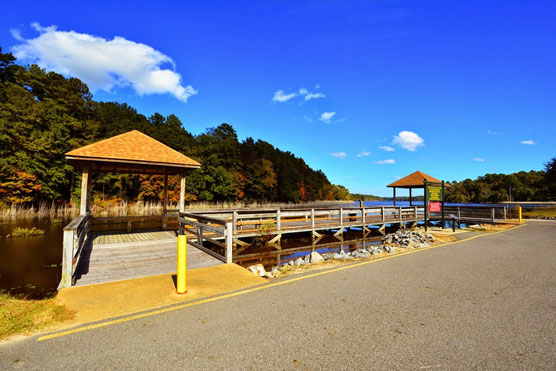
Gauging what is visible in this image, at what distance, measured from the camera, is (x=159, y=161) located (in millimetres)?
10984

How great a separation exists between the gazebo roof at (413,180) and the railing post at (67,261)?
23.6 metres

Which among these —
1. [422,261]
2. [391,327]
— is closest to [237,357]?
[391,327]

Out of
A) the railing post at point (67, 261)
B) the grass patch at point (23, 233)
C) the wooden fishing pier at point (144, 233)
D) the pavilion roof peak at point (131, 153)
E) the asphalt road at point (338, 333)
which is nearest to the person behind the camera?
the asphalt road at point (338, 333)

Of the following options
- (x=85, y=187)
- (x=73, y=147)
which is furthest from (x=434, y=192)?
(x=73, y=147)

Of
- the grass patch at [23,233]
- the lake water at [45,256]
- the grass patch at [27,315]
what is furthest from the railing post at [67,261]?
the grass patch at [23,233]

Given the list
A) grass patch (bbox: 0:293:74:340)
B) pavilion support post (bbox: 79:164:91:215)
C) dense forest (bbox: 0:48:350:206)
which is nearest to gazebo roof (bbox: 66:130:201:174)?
pavilion support post (bbox: 79:164:91:215)

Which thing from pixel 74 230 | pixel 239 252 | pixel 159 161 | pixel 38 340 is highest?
pixel 159 161

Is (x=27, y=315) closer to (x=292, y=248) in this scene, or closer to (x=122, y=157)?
(x=122, y=157)

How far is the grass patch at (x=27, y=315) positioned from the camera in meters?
3.45

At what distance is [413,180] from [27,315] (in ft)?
82.6

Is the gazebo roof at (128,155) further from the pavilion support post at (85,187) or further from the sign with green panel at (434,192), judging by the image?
the sign with green panel at (434,192)

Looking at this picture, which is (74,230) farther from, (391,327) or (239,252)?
(239,252)

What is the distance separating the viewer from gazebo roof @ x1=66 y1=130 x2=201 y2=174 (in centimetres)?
1002

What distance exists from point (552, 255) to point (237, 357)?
1072 centimetres
